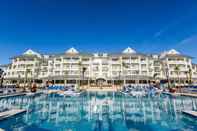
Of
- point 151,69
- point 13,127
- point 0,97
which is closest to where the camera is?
point 13,127

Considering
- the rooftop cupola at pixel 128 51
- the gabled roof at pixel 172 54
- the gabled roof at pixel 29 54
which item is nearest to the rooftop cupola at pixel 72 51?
the gabled roof at pixel 29 54

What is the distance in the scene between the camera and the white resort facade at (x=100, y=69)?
199 feet

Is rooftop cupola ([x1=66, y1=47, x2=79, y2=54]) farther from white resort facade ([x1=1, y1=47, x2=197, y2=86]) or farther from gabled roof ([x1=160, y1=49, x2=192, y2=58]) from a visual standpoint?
gabled roof ([x1=160, y1=49, x2=192, y2=58])

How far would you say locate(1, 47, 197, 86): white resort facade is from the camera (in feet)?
199

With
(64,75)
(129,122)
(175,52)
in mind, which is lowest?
(129,122)

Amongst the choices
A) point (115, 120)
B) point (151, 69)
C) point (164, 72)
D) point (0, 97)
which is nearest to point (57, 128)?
point (115, 120)

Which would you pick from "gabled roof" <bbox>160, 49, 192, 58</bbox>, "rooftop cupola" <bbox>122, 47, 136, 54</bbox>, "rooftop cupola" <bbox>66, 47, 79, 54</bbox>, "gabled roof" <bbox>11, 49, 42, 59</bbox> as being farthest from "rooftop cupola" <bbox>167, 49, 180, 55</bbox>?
"gabled roof" <bbox>11, 49, 42, 59</bbox>

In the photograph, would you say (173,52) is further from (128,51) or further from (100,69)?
(100,69)

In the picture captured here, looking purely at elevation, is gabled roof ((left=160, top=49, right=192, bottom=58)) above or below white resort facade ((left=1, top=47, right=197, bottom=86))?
above

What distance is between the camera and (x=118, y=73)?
62.9m

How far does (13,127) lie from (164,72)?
62.4 m

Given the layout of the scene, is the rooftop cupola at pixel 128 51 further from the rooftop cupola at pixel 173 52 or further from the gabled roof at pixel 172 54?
the rooftop cupola at pixel 173 52

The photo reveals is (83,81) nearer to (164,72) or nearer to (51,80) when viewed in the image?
(51,80)

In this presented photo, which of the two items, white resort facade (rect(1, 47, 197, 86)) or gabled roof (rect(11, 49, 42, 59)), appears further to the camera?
gabled roof (rect(11, 49, 42, 59))
